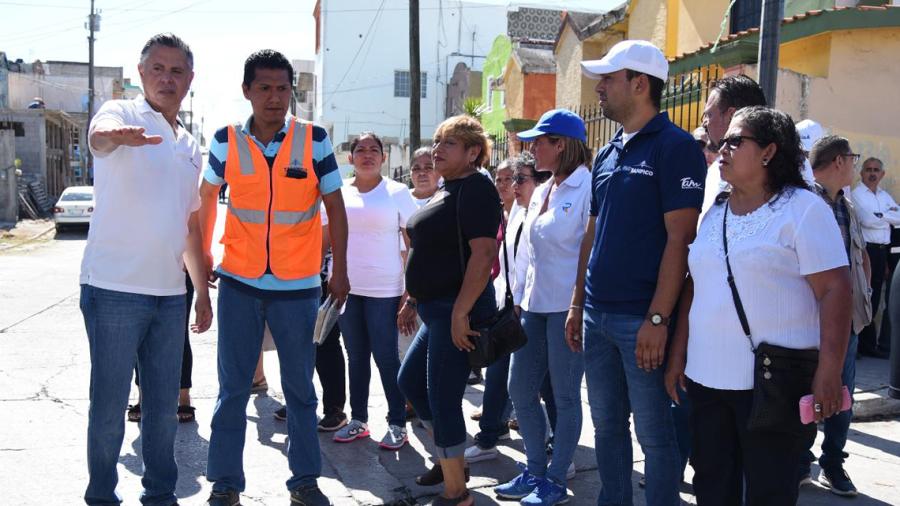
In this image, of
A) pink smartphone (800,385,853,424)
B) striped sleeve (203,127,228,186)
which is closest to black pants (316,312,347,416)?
striped sleeve (203,127,228,186)

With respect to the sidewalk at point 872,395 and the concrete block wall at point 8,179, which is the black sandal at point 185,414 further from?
the concrete block wall at point 8,179

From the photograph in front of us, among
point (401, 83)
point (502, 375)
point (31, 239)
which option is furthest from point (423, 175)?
point (401, 83)

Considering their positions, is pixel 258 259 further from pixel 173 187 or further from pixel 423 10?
pixel 423 10

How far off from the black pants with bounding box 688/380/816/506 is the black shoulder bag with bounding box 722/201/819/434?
81 mm

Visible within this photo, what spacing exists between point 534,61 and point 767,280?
18688 mm

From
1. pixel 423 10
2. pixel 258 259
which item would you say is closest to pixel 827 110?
pixel 258 259

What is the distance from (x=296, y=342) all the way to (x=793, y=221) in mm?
2424

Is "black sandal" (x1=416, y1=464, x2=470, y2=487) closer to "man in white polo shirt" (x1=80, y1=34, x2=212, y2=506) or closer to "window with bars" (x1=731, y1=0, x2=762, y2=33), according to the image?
"man in white polo shirt" (x1=80, y1=34, x2=212, y2=506)

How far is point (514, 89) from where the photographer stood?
21.6 meters

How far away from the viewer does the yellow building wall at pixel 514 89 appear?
2092cm

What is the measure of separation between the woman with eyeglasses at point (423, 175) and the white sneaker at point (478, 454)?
6.95 ft

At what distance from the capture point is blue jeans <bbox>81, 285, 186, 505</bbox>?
3.64m

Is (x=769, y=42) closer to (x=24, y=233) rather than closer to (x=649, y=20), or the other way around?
(x=649, y=20)

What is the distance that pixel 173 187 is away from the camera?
382 cm
